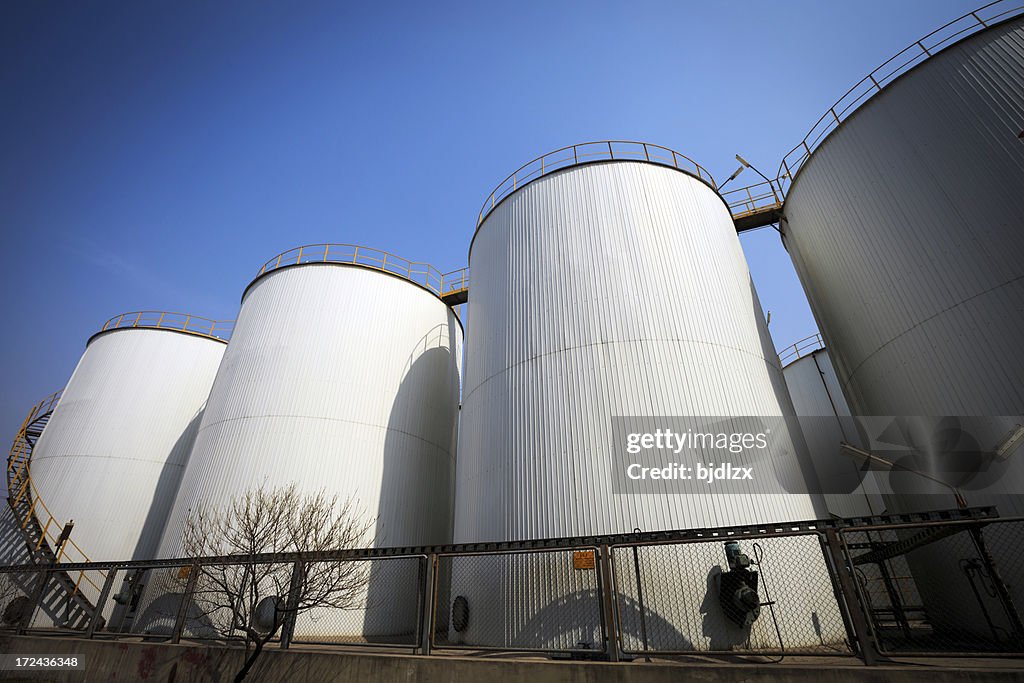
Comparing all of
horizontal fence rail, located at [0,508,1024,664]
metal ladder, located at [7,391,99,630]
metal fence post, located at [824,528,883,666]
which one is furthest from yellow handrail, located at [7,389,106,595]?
metal fence post, located at [824,528,883,666]

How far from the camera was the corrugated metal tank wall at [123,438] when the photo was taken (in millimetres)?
19172

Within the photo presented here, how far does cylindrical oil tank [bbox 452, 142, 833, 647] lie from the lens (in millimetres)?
10266

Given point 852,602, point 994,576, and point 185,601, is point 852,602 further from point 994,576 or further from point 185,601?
point 185,601

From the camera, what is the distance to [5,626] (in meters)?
12.6

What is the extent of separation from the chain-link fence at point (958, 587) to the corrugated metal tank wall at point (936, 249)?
880 mm

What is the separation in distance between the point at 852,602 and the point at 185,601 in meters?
10.9

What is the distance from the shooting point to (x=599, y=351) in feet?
40.2

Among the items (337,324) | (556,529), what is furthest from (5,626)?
(556,529)

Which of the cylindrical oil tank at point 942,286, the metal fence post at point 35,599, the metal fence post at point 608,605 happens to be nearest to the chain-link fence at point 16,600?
the metal fence post at point 35,599

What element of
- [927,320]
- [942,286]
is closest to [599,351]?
[927,320]

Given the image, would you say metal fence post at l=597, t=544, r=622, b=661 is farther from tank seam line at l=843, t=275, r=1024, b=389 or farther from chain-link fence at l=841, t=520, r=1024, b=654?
tank seam line at l=843, t=275, r=1024, b=389

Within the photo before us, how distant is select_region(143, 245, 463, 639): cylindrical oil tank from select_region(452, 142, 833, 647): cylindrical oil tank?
3.75 meters

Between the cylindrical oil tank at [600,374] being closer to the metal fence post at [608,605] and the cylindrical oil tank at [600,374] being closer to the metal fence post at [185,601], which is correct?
the metal fence post at [608,605]

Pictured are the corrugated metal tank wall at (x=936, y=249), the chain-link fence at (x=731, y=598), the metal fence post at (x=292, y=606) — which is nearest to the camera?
the metal fence post at (x=292, y=606)
